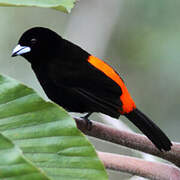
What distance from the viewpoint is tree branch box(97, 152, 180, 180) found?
205 cm

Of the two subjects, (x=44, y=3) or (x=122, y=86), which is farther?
(x=122, y=86)

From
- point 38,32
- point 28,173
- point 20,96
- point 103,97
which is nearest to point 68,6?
point 20,96

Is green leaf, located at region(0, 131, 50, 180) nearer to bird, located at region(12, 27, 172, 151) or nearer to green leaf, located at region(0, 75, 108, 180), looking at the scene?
green leaf, located at region(0, 75, 108, 180)

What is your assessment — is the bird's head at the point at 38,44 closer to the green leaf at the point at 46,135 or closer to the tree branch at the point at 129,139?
the tree branch at the point at 129,139

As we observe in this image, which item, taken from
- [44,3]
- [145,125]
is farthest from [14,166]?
[145,125]

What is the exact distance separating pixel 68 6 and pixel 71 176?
0.66 m

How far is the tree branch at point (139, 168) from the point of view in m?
2.05

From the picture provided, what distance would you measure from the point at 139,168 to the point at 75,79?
1441 millimetres

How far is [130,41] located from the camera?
7.01 meters

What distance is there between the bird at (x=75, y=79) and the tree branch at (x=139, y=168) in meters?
0.97

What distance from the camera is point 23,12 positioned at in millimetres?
6793

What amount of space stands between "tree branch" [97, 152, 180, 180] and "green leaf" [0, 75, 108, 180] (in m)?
0.60

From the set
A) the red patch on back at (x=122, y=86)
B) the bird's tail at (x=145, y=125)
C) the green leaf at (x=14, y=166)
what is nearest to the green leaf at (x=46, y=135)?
the green leaf at (x=14, y=166)

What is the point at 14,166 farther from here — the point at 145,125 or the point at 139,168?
the point at 145,125
